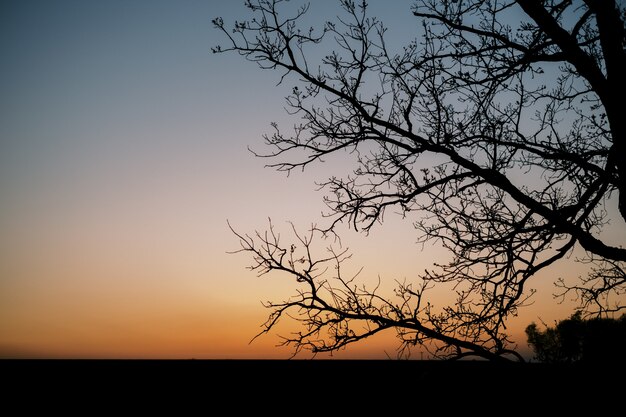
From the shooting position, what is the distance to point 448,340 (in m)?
5.16

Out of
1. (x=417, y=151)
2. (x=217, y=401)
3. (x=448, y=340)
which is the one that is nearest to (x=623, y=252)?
(x=448, y=340)

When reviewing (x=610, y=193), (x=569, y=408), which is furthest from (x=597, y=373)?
(x=610, y=193)

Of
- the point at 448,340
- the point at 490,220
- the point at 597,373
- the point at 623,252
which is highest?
the point at 490,220

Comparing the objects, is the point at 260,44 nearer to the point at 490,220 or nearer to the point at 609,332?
the point at 490,220

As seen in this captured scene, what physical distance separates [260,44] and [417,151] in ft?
8.86

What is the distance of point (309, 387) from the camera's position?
18.4 feet

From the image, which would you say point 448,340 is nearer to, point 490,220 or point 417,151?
point 490,220

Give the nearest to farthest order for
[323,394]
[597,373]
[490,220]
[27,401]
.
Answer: [27,401] → [597,373] → [323,394] → [490,220]

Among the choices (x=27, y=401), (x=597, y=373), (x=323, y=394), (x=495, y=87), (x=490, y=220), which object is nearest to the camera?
(x=27, y=401)

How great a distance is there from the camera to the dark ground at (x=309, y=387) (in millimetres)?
4938

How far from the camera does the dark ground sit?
16.2ft

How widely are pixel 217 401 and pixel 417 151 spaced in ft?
12.9

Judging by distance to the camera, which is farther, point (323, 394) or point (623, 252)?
point (323, 394)

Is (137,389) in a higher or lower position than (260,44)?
lower
